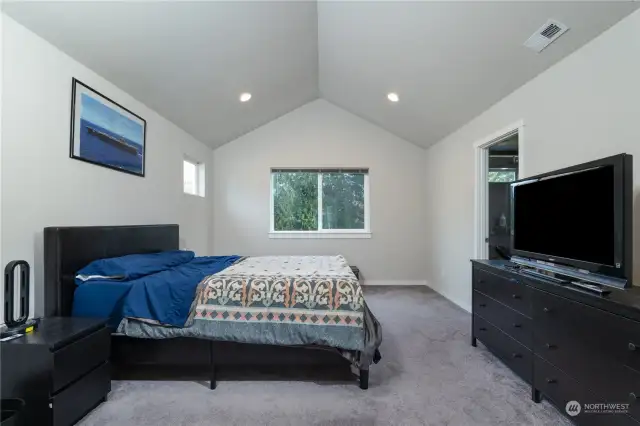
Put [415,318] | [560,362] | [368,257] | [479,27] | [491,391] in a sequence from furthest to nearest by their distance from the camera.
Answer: [368,257] < [415,318] < [479,27] < [491,391] < [560,362]

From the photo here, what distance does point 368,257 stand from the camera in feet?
18.4

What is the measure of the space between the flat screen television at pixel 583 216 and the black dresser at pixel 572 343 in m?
0.20

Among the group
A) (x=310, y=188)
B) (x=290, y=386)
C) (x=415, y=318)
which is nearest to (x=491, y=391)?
(x=290, y=386)

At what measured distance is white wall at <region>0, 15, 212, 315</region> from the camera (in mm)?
2039

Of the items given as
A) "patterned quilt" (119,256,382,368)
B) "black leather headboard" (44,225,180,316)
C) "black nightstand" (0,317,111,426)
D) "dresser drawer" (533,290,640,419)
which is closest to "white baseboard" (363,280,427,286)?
"patterned quilt" (119,256,382,368)

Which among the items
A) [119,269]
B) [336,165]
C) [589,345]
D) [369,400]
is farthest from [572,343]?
[336,165]

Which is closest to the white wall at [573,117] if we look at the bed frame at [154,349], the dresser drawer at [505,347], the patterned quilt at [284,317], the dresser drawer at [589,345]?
the dresser drawer at [589,345]

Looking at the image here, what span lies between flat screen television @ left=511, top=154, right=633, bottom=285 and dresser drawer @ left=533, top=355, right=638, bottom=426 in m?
0.59

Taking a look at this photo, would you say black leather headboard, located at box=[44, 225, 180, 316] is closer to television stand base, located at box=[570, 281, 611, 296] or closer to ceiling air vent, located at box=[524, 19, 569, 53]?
television stand base, located at box=[570, 281, 611, 296]

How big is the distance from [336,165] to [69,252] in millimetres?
3992

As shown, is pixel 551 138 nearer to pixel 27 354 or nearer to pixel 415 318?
pixel 415 318

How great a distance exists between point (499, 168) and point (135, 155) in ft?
15.2

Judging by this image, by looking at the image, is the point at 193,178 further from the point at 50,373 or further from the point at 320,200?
the point at 50,373

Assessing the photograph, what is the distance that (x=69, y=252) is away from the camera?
90.7 inches
